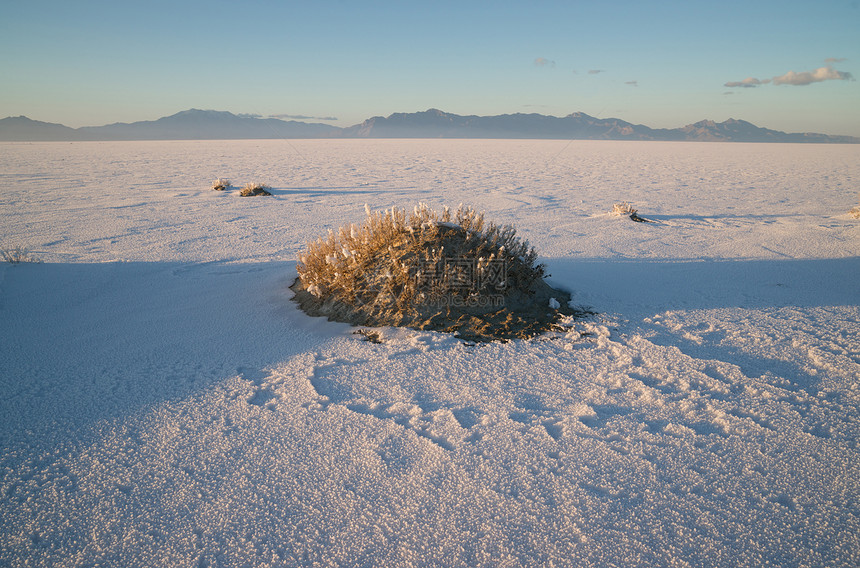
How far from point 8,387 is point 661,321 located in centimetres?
532

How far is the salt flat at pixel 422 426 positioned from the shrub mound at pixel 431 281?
27 centimetres

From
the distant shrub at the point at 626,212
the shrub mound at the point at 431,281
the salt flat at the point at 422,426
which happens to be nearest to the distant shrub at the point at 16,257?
the salt flat at the point at 422,426

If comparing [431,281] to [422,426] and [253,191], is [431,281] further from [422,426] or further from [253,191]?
[253,191]

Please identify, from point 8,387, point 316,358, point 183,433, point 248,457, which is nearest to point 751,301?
point 316,358

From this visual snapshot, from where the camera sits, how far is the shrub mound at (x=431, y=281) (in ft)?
13.4

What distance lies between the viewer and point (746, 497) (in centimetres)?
221

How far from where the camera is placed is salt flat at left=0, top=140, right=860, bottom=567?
6.50 ft

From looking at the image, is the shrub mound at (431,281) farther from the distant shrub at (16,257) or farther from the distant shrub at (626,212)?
the distant shrub at (626,212)

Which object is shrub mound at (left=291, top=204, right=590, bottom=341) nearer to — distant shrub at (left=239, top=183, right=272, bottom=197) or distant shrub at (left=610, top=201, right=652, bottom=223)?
distant shrub at (left=610, top=201, right=652, bottom=223)

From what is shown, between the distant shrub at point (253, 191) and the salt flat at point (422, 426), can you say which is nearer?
the salt flat at point (422, 426)

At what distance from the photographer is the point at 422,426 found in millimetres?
2742

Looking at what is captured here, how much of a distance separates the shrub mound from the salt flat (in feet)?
0.89

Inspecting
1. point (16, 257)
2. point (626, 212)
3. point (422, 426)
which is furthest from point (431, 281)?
point (626, 212)

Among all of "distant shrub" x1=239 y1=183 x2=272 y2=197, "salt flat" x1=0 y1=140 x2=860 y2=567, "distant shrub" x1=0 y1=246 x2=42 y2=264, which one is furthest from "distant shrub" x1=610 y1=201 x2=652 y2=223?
"distant shrub" x1=0 y1=246 x2=42 y2=264
